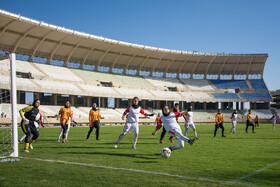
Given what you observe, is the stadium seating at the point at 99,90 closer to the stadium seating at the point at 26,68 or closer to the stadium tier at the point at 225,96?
the stadium seating at the point at 26,68

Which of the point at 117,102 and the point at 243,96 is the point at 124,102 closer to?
the point at 117,102

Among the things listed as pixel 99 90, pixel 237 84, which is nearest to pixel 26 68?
pixel 99 90

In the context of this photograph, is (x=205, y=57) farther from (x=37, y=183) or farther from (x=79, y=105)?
(x=37, y=183)

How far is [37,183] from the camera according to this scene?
18.5ft

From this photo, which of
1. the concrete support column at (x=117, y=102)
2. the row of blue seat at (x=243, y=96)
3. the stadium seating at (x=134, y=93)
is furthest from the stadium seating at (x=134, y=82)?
the row of blue seat at (x=243, y=96)

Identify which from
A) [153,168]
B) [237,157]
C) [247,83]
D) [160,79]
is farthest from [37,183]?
[247,83]

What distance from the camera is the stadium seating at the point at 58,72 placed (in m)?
51.3

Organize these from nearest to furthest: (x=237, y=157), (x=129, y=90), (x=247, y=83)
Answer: (x=237, y=157)
(x=129, y=90)
(x=247, y=83)

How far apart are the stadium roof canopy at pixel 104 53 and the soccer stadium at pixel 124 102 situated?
0.62ft

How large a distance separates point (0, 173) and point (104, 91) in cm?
4841

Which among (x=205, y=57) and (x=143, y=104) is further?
(x=205, y=57)

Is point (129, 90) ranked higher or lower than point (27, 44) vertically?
lower

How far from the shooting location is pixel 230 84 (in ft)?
243

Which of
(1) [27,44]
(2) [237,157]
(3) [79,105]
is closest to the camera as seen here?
(2) [237,157]
